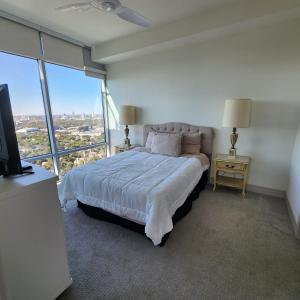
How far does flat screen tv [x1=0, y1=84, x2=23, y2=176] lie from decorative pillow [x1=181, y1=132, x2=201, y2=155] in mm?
2685

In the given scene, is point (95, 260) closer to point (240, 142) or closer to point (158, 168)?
point (158, 168)

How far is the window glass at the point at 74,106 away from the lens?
3508 millimetres

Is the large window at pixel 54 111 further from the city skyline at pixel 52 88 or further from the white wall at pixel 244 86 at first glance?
the white wall at pixel 244 86

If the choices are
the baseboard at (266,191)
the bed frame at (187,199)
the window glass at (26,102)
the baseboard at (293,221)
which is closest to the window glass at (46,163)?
the window glass at (26,102)

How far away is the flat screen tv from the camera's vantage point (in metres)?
1.16

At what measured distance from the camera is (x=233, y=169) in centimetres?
293

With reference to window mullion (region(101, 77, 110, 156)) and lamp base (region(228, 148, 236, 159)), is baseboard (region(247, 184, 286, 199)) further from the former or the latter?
window mullion (region(101, 77, 110, 156))

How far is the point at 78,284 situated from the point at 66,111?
3.18 metres

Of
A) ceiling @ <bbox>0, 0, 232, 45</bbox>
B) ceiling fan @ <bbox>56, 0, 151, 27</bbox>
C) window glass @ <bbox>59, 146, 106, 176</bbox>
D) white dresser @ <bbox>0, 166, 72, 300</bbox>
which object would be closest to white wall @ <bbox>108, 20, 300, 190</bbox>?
ceiling @ <bbox>0, 0, 232, 45</bbox>

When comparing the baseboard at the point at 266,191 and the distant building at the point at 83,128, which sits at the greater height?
the distant building at the point at 83,128

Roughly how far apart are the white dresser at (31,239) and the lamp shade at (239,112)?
2.58m

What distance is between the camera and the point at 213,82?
3219 mm

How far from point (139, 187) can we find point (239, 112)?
1958mm

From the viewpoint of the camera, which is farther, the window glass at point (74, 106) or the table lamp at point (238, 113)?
the window glass at point (74, 106)
